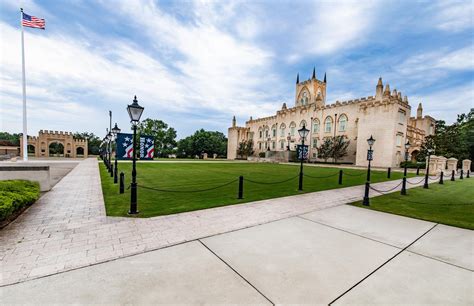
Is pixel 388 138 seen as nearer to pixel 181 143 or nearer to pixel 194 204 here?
pixel 194 204

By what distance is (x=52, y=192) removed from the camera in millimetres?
8578

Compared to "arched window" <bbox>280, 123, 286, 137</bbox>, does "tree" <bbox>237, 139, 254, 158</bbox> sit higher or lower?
lower

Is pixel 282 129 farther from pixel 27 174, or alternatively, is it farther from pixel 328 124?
pixel 27 174

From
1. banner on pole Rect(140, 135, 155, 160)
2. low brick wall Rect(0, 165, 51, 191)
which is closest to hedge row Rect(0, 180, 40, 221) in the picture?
low brick wall Rect(0, 165, 51, 191)

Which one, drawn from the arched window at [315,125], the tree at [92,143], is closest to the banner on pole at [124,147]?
the arched window at [315,125]

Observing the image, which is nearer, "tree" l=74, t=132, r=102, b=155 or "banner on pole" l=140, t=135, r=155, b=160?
"banner on pole" l=140, t=135, r=155, b=160

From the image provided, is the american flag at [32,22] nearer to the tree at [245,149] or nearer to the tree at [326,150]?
the tree at [326,150]

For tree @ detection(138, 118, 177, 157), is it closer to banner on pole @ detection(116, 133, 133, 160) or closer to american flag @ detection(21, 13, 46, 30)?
american flag @ detection(21, 13, 46, 30)

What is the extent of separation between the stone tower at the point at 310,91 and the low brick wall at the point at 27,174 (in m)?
52.6

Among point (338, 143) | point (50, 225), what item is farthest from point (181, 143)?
point (50, 225)

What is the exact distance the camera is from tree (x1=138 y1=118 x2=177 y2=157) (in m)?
58.9

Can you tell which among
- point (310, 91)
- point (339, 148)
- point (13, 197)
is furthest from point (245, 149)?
point (13, 197)

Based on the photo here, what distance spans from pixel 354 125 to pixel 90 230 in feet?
138

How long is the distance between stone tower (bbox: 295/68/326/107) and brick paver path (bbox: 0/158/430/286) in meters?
51.2
